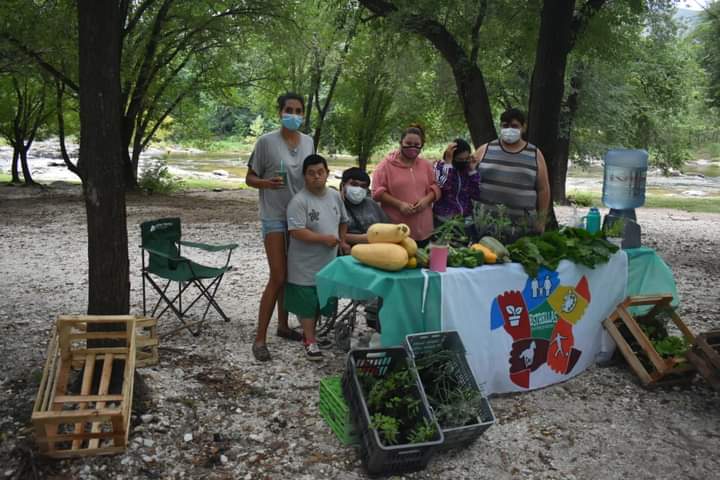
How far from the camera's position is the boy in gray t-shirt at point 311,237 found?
4117 millimetres

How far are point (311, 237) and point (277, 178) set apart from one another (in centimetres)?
44

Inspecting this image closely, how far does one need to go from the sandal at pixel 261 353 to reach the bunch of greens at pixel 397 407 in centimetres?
119

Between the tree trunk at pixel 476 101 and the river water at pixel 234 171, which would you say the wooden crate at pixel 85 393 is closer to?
the tree trunk at pixel 476 101

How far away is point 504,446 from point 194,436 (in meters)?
1.60

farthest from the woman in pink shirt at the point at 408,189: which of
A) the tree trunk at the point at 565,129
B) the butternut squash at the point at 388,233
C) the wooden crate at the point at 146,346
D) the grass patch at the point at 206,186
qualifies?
the grass patch at the point at 206,186

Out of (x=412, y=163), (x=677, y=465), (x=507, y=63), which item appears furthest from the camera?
(x=507, y=63)

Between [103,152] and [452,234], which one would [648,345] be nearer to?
[452,234]

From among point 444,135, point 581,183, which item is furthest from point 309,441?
point 581,183

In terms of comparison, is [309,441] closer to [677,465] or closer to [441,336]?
[441,336]

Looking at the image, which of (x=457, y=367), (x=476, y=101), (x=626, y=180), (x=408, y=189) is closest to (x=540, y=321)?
(x=457, y=367)

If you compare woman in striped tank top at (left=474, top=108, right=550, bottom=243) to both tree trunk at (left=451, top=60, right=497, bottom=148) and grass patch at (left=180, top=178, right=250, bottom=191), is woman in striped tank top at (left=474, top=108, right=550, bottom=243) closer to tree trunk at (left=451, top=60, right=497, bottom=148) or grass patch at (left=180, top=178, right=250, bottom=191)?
A: tree trunk at (left=451, top=60, right=497, bottom=148)

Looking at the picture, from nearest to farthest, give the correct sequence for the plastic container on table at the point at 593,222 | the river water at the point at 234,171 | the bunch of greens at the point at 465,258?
the bunch of greens at the point at 465,258
the plastic container on table at the point at 593,222
the river water at the point at 234,171

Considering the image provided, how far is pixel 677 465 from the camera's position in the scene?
3.16 metres

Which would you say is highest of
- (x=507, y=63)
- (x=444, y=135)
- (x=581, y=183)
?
(x=507, y=63)
